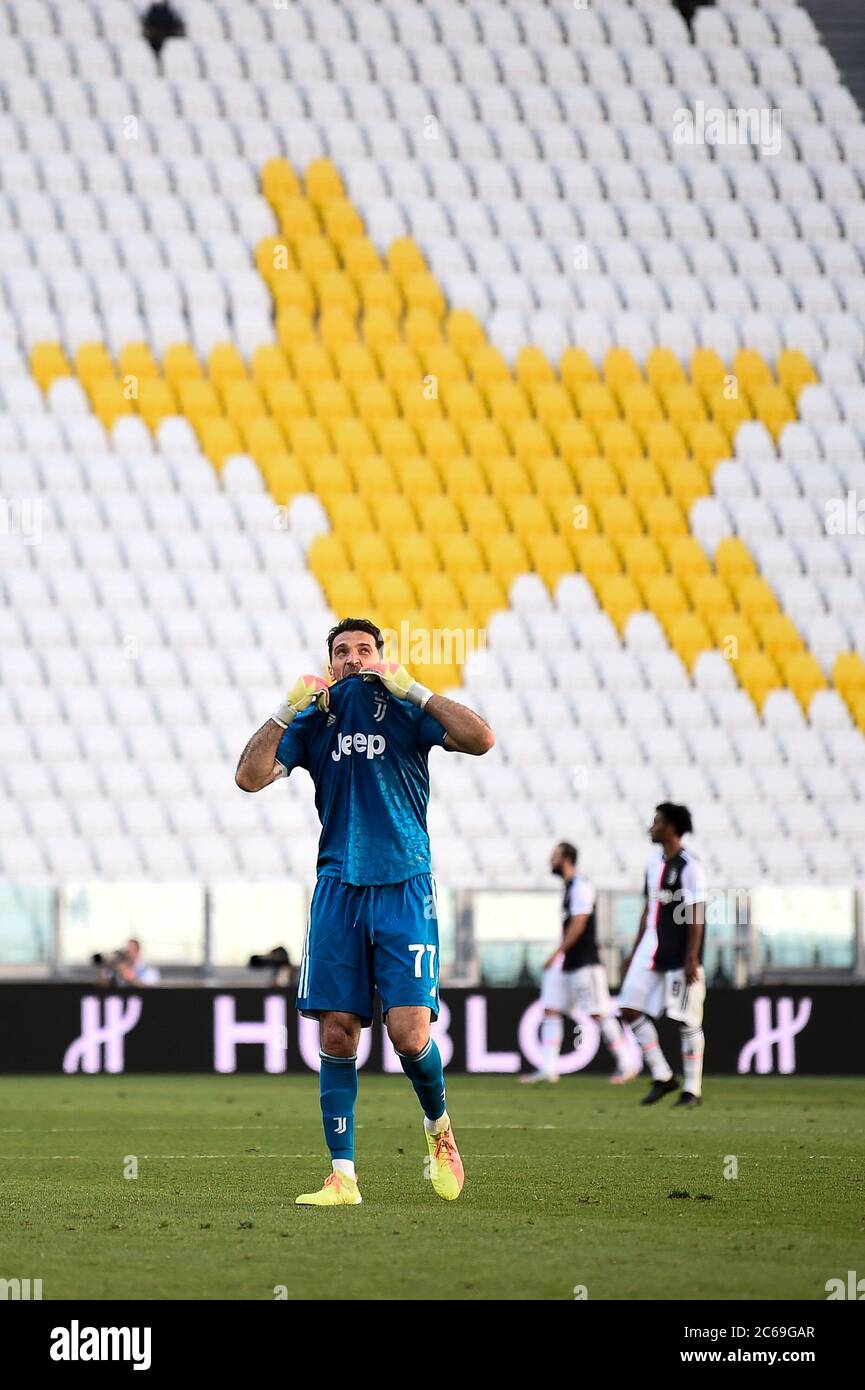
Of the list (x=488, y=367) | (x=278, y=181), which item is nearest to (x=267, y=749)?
(x=488, y=367)

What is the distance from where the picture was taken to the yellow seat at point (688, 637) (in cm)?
1934

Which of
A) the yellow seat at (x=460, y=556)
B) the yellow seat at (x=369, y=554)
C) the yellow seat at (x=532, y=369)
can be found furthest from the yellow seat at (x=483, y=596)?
the yellow seat at (x=532, y=369)

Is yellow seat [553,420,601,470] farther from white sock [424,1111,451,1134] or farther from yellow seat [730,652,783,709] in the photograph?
white sock [424,1111,451,1134]

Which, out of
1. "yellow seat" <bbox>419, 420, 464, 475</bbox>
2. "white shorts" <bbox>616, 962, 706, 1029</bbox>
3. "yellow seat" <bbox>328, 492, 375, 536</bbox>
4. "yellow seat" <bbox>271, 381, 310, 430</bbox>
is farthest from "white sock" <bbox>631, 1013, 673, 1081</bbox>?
"yellow seat" <bbox>271, 381, 310, 430</bbox>

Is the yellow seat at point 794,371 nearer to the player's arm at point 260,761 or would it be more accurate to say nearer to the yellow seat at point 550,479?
the yellow seat at point 550,479

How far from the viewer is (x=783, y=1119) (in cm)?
1071

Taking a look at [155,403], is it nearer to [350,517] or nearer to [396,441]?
→ [350,517]

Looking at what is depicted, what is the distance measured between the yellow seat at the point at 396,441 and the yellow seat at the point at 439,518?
0.52 m

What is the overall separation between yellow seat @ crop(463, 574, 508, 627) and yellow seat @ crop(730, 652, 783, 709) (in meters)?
2.25

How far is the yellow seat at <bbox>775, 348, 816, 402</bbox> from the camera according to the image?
20.9 meters

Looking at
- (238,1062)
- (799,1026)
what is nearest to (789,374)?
(799,1026)

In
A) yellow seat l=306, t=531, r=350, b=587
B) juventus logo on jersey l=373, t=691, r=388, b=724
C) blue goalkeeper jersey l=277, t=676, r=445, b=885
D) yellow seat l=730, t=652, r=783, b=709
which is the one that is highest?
yellow seat l=306, t=531, r=350, b=587

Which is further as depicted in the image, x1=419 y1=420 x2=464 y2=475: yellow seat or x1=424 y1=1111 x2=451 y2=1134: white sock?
x1=419 y1=420 x2=464 y2=475: yellow seat
